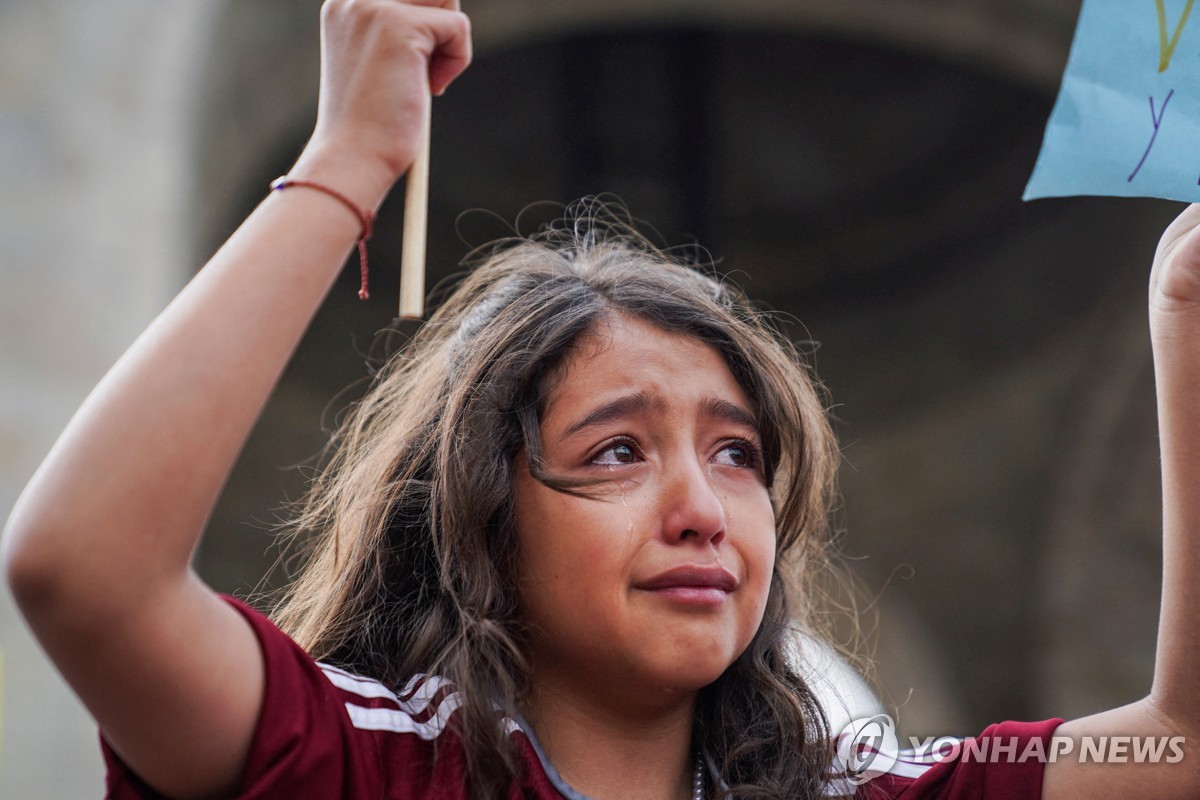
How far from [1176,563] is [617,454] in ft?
1.81

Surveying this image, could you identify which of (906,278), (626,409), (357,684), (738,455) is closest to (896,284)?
(906,278)

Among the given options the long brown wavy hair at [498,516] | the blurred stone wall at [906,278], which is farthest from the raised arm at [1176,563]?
the blurred stone wall at [906,278]

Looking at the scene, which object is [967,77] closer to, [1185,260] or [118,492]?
[1185,260]

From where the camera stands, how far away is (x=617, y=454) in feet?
4.71

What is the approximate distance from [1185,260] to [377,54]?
0.79 m

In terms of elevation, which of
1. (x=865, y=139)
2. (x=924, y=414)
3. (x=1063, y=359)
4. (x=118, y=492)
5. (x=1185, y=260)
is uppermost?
(x=1185, y=260)

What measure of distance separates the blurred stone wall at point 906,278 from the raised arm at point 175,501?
2.34 m

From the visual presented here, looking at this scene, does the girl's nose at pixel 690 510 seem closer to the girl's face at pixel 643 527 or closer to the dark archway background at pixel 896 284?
the girl's face at pixel 643 527

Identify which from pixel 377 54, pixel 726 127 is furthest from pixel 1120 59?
pixel 726 127

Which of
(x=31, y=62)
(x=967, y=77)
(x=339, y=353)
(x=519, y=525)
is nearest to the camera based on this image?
(x=519, y=525)

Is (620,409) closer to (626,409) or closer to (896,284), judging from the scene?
(626,409)

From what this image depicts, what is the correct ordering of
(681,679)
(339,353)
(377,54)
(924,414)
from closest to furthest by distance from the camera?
1. (377,54)
2. (681,679)
3. (339,353)
4. (924,414)

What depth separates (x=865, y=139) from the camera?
644cm

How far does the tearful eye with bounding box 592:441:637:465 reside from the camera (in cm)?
143
